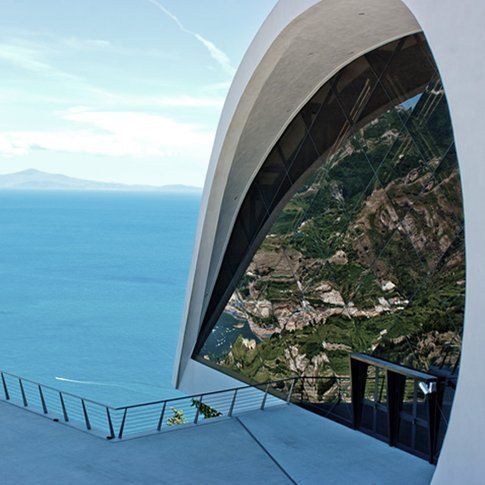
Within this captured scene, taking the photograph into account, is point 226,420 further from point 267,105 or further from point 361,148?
point 267,105

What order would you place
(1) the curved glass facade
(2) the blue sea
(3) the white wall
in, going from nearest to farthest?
(3) the white wall → (1) the curved glass facade → (2) the blue sea

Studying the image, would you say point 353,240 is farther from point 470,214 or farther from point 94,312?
point 94,312

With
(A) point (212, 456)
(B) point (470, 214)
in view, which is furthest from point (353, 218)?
(B) point (470, 214)

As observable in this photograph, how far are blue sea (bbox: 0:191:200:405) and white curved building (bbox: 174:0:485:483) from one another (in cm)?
4481

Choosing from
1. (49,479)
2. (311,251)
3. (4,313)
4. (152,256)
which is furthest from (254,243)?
(152,256)

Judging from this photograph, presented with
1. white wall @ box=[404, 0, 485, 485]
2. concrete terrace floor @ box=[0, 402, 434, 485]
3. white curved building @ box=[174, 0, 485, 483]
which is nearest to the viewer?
white wall @ box=[404, 0, 485, 485]

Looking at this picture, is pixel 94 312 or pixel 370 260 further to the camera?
pixel 94 312

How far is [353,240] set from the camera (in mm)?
14602

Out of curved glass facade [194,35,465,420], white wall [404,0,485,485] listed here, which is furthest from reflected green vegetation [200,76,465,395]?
white wall [404,0,485,485]

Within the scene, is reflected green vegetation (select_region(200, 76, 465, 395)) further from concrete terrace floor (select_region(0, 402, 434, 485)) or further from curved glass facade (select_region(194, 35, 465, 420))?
concrete terrace floor (select_region(0, 402, 434, 485))

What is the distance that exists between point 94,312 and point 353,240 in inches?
3106

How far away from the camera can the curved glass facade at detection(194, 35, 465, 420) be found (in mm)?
12469

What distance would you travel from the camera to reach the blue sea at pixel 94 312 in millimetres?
69500

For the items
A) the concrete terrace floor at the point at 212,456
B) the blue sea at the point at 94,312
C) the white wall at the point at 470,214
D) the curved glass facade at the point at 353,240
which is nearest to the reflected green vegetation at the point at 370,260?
the curved glass facade at the point at 353,240
